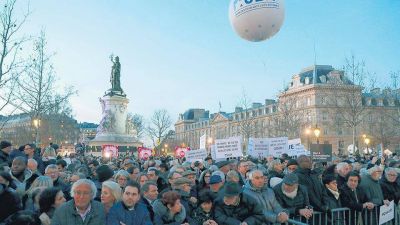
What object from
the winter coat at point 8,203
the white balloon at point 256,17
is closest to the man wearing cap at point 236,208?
the winter coat at point 8,203

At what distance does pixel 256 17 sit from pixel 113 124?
3365 centimetres

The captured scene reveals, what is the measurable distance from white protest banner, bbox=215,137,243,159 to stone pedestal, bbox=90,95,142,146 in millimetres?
29056

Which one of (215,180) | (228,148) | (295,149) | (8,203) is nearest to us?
(8,203)

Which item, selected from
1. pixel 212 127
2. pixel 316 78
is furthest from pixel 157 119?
pixel 316 78

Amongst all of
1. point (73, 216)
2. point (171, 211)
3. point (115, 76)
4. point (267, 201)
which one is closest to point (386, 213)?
point (267, 201)

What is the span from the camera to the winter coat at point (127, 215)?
598 centimetres

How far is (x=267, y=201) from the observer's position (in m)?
7.48

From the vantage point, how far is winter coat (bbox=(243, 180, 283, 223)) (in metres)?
7.25

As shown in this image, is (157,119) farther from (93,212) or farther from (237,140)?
(93,212)

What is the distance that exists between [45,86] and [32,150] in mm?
18348

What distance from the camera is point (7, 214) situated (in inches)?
248

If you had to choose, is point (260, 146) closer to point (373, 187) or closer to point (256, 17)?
point (256, 17)

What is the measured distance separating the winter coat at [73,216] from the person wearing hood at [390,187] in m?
6.83

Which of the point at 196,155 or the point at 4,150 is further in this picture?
the point at 196,155
